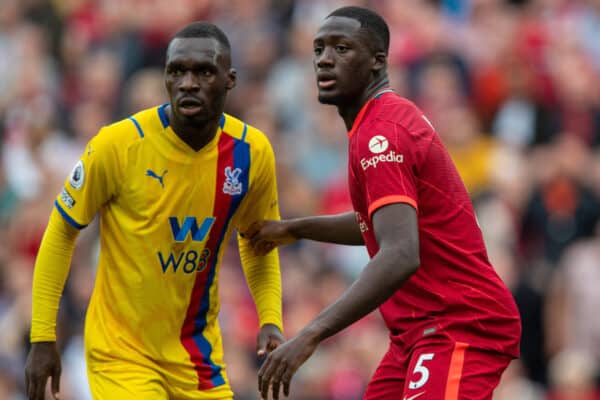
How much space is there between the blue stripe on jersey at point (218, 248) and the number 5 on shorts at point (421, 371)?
1394mm

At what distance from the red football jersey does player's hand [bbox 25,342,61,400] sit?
1834mm

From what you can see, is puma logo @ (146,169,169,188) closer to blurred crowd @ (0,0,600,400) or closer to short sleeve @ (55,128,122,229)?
short sleeve @ (55,128,122,229)

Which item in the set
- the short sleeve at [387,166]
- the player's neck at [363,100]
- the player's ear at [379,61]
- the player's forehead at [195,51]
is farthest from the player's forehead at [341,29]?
the player's forehead at [195,51]

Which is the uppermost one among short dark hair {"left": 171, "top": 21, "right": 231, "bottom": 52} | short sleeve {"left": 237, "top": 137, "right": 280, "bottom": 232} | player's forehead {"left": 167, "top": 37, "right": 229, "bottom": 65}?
short dark hair {"left": 171, "top": 21, "right": 231, "bottom": 52}

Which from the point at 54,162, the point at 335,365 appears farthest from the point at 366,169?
the point at 54,162

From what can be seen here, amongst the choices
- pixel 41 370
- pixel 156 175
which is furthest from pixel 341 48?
pixel 41 370

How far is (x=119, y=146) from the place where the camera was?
7254 mm

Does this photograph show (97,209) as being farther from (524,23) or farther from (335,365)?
(524,23)

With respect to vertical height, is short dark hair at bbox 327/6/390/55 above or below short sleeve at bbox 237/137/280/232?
above

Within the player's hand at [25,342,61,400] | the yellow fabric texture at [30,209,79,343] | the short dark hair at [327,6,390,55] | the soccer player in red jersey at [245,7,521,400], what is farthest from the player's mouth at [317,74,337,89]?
the player's hand at [25,342,61,400]

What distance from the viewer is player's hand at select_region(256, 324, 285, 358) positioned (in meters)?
7.72

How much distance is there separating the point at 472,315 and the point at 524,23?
839 centimetres

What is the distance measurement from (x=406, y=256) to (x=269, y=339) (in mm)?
1698

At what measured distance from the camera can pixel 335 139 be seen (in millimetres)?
13641
